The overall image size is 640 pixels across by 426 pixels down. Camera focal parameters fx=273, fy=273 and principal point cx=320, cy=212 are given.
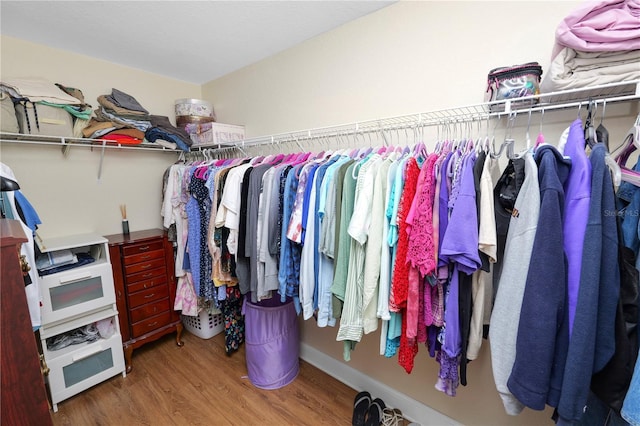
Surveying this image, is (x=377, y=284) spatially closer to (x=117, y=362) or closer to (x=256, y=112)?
(x=256, y=112)

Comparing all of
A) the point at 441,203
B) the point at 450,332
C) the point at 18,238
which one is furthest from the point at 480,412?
the point at 18,238

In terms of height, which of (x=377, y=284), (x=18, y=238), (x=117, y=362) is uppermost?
(x=18, y=238)

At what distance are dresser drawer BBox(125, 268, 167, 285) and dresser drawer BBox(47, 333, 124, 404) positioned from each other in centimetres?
39

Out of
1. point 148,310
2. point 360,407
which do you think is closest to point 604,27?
point 360,407

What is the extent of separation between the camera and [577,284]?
2.48 feet

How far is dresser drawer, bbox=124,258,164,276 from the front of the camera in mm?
2074

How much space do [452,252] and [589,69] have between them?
78 centimetres

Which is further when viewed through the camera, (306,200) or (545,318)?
(306,200)

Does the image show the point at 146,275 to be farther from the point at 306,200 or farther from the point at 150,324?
the point at 306,200

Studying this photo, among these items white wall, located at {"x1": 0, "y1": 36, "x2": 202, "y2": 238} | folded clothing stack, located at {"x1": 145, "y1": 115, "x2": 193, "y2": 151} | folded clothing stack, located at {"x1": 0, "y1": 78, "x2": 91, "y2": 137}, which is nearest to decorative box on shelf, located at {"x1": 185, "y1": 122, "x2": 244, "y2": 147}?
folded clothing stack, located at {"x1": 145, "y1": 115, "x2": 193, "y2": 151}

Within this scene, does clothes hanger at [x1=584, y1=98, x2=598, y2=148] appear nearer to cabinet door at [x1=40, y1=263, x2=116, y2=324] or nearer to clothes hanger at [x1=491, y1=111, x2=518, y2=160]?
clothes hanger at [x1=491, y1=111, x2=518, y2=160]

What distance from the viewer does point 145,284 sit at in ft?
7.09

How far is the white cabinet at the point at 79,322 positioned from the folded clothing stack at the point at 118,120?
789 millimetres

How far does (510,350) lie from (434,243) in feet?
1.26
